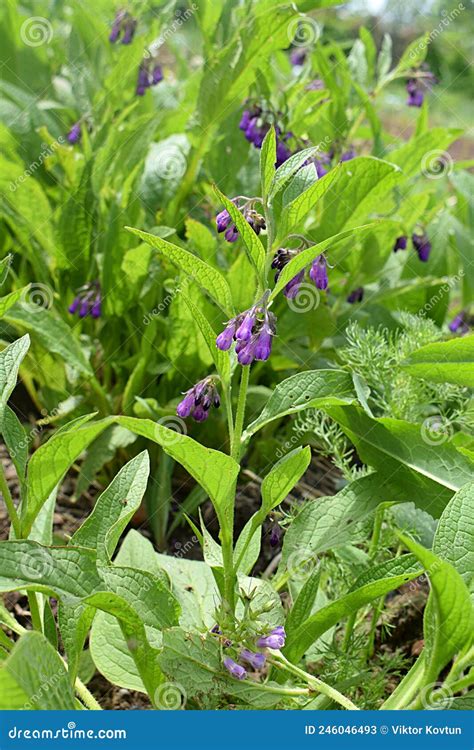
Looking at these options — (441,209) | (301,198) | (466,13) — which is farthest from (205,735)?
(466,13)

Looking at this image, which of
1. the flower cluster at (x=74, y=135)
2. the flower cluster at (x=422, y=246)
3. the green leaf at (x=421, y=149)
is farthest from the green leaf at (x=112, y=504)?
the green leaf at (x=421, y=149)

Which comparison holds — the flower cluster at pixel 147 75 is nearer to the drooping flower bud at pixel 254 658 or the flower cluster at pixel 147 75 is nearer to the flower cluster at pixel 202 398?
the flower cluster at pixel 202 398

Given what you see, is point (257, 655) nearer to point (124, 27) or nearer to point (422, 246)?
point (422, 246)

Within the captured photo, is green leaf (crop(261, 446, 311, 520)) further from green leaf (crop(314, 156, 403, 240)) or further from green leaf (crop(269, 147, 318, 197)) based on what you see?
green leaf (crop(314, 156, 403, 240))

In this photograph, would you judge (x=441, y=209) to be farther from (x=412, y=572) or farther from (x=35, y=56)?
(x=412, y=572)

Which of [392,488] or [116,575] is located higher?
[392,488]

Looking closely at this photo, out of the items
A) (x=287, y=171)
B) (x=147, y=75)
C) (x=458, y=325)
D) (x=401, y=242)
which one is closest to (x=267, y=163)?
(x=287, y=171)
